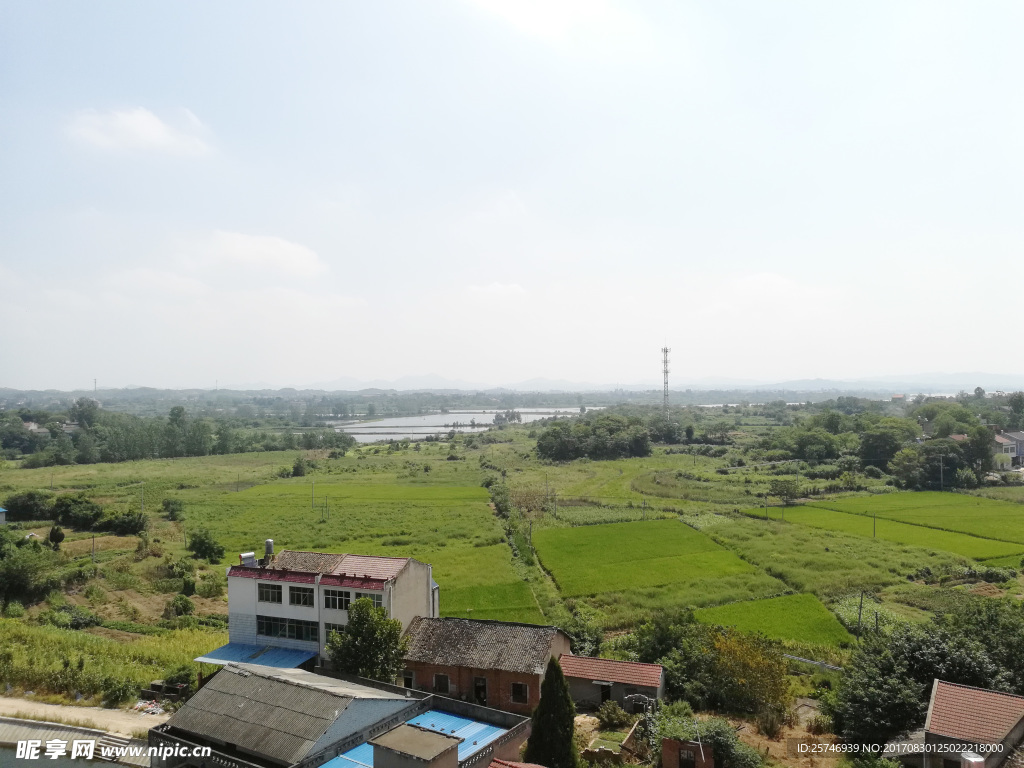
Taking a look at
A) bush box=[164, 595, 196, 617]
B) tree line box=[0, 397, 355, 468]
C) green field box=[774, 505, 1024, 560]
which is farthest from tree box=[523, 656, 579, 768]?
tree line box=[0, 397, 355, 468]

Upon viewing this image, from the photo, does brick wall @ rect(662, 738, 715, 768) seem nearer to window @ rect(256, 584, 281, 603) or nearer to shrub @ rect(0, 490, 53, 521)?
window @ rect(256, 584, 281, 603)

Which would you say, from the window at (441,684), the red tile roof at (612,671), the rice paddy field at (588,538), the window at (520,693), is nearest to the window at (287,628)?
the rice paddy field at (588,538)

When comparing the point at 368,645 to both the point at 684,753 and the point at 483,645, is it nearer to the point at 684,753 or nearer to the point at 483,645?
the point at 483,645

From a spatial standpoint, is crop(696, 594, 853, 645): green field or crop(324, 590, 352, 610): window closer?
crop(324, 590, 352, 610): window

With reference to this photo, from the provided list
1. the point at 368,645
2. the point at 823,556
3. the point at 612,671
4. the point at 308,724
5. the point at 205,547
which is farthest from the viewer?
the point at 205,547

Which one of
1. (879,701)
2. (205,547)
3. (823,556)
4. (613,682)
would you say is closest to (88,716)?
(613,682)
